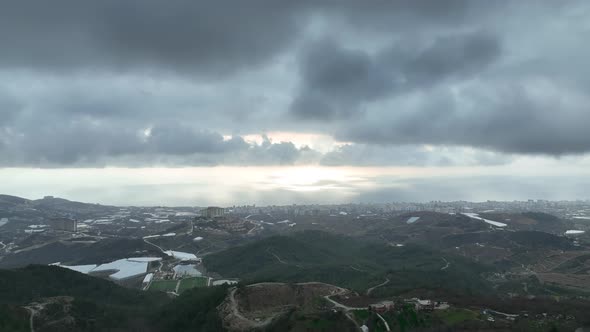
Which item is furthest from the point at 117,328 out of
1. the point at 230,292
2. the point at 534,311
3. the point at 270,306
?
the point at 534,311

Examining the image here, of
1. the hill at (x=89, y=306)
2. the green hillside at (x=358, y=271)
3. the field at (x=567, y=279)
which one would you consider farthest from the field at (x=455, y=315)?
the field at (x=567, y=279)

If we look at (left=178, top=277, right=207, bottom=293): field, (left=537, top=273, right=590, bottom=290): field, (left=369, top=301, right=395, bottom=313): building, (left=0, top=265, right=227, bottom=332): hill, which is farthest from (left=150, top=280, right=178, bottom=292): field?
(left=537, top=273, right=590, bottom=290): field

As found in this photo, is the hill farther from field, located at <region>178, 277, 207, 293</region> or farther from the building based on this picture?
the building

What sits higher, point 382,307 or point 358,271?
point 382,307

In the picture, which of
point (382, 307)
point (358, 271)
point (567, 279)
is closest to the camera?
point (382, 307)

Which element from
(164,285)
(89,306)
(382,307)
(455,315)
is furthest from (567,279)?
(89,306)

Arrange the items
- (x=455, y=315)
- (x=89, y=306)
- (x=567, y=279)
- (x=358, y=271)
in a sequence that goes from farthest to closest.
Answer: (x=358, y=271)
(x=567, y=279)
(x=89, y=306)
(x=455, y=315)

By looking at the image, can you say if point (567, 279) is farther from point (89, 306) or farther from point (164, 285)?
point (89, 306)

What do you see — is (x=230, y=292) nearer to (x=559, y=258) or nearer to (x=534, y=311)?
(x=534, y=311)
